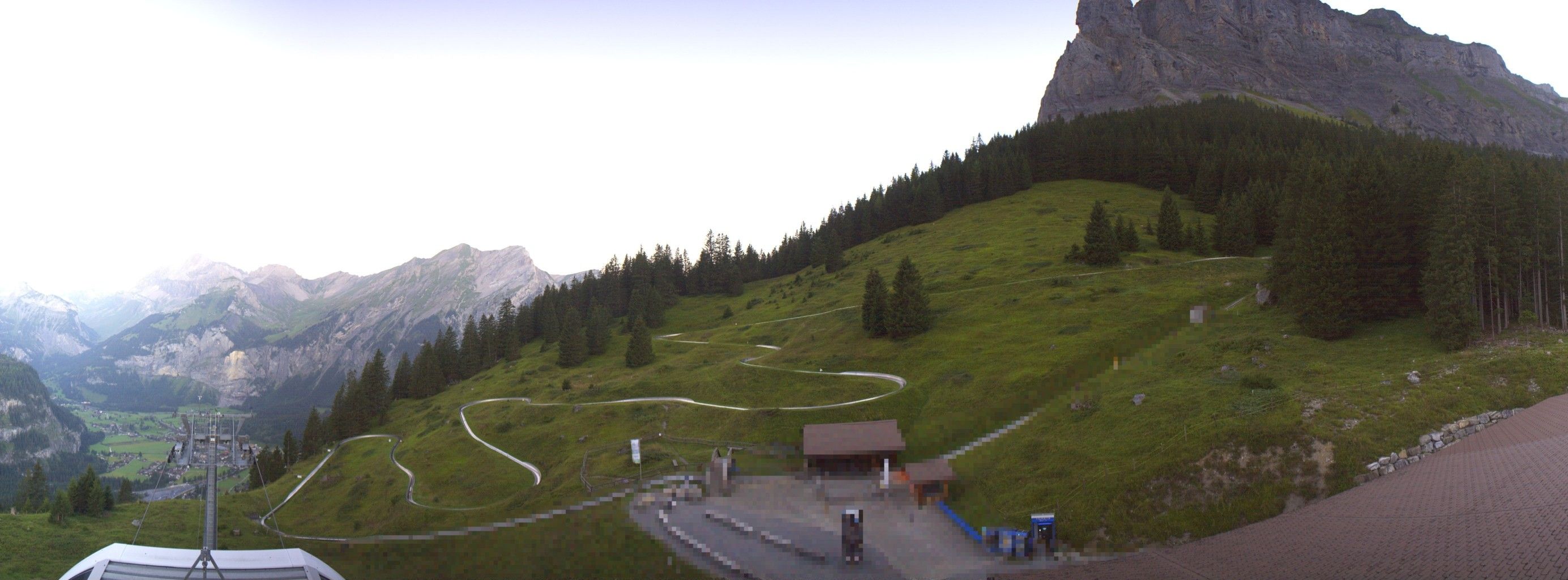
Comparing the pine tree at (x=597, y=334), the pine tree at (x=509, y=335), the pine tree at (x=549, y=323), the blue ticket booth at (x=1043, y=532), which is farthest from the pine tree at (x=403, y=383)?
the blue ticket booth at (x=1043, y=532)

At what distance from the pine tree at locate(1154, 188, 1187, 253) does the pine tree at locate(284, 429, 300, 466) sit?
401 feet

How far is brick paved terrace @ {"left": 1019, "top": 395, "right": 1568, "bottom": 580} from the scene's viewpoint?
23.2 metres

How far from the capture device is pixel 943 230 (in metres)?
137

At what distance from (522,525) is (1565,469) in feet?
155

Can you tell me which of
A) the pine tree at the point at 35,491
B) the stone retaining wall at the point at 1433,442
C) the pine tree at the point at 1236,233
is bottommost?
the pine tree at the point at 35,491

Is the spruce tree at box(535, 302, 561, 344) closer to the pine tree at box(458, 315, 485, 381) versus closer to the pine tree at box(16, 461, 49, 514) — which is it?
the pine tree at box(458, 315, 485, 381)

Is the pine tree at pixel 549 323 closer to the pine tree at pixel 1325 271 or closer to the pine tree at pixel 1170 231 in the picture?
the pine tree at pixel 1170 231

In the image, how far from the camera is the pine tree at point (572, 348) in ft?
361

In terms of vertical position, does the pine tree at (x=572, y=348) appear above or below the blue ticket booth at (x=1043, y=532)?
above

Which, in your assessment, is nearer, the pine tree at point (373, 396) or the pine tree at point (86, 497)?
the pine tree at point (86, 497)

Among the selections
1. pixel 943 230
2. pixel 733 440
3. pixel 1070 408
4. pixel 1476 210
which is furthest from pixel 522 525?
pixel 943 230

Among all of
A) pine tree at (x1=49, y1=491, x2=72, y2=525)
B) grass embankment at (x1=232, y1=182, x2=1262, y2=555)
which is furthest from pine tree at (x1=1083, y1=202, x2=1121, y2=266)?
pine tree at (x1=49, y1=491, x2=72, y2=525)

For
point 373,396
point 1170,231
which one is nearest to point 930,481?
point 1170,231

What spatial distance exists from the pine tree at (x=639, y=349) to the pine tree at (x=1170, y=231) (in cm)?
7151
